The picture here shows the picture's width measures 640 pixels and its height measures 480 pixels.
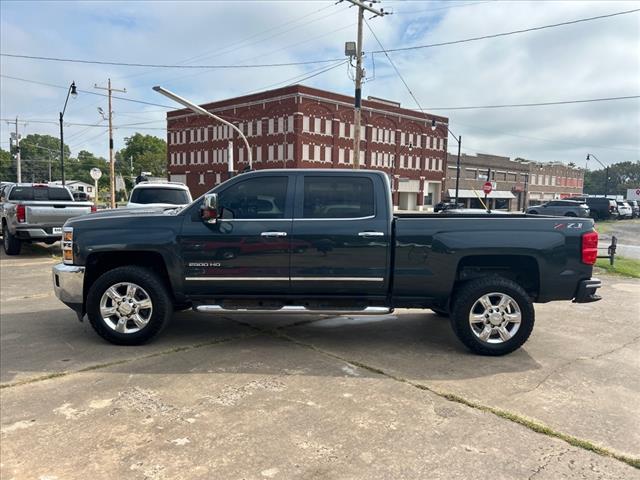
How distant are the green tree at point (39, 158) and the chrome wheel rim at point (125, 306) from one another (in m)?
124

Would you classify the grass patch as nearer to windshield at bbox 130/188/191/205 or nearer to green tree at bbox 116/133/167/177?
windshield at bbox 130/188/191/205

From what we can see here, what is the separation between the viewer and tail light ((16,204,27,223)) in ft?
38.2

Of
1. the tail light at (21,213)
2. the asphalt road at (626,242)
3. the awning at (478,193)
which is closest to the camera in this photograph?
the tail light at (21,213)

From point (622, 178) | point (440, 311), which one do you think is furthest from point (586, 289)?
point (622, 178)

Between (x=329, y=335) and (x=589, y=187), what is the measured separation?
512 ft

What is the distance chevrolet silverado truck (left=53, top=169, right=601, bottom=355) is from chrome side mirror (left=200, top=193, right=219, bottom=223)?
0.01 m

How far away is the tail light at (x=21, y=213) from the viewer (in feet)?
38.2

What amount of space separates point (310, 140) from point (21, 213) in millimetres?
45559

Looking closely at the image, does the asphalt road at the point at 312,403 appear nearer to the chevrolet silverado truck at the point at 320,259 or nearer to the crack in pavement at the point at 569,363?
the crack in pavement at the point at 569,363

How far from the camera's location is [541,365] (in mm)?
4934

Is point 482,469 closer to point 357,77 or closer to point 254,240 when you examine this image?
point 254,240

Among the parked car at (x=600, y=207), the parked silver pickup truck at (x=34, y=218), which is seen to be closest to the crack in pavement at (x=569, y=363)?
the parked silver pickup truck at (x=34, y=218)

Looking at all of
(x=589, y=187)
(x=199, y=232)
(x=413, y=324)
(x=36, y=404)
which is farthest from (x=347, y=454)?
(x=589, y=187)

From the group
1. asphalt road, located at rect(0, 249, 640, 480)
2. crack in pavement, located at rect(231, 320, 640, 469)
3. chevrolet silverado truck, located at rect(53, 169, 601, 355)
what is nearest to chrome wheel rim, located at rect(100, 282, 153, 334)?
chevrolet silverado truck, located at rect(53, 169, 601, 355)
